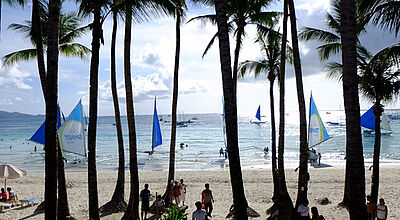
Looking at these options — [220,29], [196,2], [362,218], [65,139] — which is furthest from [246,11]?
[65,139]

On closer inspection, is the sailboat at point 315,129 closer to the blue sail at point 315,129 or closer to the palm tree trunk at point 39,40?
the blue sail at point 315,129

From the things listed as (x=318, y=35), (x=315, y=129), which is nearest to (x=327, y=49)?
(x=318, y=35)

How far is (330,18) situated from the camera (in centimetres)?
1444

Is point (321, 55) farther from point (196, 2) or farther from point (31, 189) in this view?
point (31, 189)

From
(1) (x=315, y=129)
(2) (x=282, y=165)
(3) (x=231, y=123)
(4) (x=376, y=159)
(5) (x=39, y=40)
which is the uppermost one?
(5) (x=39, y=40)

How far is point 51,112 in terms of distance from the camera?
6.61 meters

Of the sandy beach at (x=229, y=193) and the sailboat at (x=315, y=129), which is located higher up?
the sailboat at (x=315, y=129)

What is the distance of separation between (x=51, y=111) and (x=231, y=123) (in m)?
3.64

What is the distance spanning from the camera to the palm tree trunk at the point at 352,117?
5.27m

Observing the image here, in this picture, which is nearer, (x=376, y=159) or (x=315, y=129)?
(x=376, y=159)

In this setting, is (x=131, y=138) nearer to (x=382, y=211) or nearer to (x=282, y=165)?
(x=282, y=165)

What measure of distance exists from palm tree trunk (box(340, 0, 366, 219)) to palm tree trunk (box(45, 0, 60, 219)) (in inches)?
216

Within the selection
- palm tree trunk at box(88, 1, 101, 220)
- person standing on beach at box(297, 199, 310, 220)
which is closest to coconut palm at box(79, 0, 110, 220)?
palm tree trunk at box(88, 1, 101, 220)

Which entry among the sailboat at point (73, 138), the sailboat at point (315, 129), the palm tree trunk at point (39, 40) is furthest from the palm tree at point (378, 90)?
the sailboat at point (73, 138)
